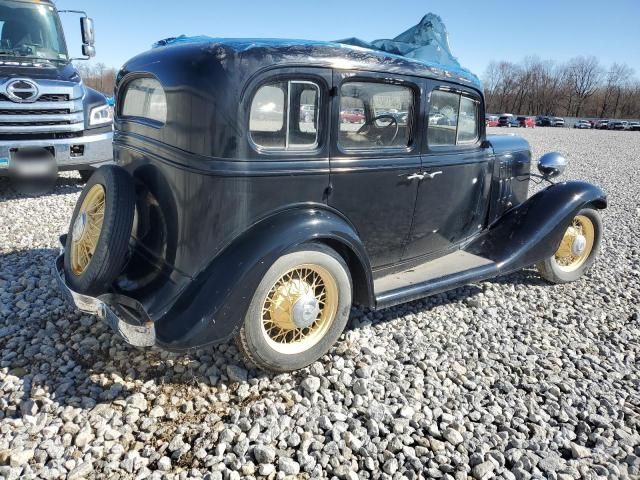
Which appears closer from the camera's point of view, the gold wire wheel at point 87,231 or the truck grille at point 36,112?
the gold wire wheel at point 87,231

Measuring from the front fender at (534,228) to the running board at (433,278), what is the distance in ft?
0.55

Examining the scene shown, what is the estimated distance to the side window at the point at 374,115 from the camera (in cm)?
297

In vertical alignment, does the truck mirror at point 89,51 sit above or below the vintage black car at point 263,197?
above

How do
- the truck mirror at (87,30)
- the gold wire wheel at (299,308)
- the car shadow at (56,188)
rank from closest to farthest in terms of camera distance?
the gold wire wheel at (299,308) → the car shadow at (56,188) → the truck mirror at (87,30)

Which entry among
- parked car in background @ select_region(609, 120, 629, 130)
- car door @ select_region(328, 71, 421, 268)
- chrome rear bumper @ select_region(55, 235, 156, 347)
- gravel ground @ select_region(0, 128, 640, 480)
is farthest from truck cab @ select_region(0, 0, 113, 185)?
parked car in background @ select_region(609, 120, 629, 130)

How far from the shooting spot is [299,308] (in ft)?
9.08

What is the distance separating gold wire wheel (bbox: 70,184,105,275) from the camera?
9.73 feet

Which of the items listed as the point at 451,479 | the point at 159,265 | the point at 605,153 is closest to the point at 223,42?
the point at 159,265

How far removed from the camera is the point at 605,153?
18766 mm

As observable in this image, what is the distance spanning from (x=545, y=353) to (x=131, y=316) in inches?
107

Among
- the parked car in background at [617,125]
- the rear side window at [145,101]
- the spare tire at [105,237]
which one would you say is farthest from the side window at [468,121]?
the parked car in background at [617,125]

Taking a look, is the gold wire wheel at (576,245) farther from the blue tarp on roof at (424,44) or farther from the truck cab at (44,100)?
the truck cab at (44,100)

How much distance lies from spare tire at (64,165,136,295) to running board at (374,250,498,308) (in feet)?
5.32

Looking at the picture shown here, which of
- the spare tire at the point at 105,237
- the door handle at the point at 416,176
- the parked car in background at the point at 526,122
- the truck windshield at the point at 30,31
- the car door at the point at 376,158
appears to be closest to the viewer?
the spare tire at the point at 105,237
